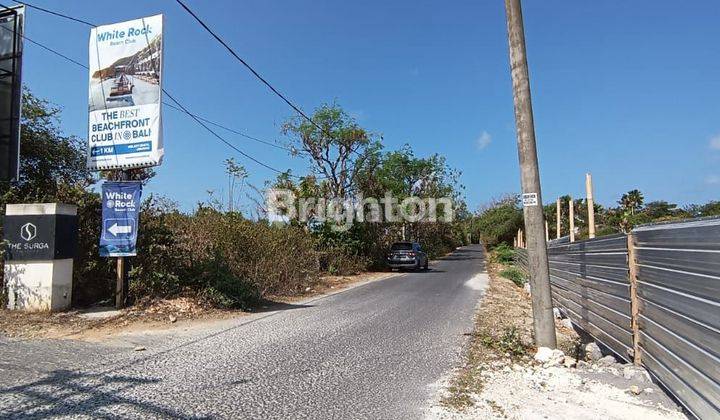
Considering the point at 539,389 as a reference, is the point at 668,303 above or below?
above

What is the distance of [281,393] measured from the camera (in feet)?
15.6

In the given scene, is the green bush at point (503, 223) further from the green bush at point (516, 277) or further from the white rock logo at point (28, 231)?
the white rock logo at point (28, 231)

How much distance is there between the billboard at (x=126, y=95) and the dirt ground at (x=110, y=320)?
2836 millimetres

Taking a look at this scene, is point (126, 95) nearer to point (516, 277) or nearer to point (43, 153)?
point (43, 153)

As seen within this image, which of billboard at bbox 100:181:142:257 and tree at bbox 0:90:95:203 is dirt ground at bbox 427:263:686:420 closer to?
billboard at bbox 100:181:142:257

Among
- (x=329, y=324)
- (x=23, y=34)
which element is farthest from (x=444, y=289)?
(x=23, y=34)

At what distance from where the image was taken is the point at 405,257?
2567cm

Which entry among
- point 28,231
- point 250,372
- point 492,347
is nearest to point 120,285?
point 28,231

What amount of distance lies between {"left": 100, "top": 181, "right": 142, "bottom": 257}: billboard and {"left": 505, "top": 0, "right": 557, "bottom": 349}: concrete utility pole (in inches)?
289

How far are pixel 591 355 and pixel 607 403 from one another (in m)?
1.97

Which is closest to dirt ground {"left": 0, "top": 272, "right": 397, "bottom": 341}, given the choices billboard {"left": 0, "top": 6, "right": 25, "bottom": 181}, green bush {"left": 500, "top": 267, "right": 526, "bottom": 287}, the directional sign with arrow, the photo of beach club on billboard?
the directional sign with arrow

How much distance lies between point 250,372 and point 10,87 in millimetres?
9032

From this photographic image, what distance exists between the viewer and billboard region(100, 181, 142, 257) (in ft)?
30.7

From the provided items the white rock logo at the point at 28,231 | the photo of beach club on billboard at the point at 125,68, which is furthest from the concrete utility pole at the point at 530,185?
the white rock logo at the point at 28,231
